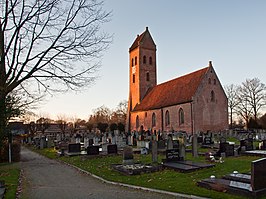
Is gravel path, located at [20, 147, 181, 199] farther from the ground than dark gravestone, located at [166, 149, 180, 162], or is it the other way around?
dark gravestone, located at [166, 149, 180, 162]

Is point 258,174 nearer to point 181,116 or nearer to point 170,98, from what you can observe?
point 181,116

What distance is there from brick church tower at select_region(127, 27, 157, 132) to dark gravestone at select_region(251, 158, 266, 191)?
44275 mm

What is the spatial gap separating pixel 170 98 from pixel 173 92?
1341 mm

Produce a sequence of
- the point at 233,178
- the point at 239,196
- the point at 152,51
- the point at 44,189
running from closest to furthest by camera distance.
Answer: the point at 239,196 < the point at 233,178 < the point at 44,189 < the point at 152,51

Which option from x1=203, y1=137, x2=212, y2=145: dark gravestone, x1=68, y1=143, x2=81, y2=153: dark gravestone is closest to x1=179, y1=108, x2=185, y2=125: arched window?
x1=203, y1=137, x2=212, y2=145: dark gravestone

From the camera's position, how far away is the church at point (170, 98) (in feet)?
122

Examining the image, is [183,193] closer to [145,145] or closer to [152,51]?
[145,145]

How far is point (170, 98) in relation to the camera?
4228 centimetres

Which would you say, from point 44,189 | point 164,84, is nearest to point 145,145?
point 44,189

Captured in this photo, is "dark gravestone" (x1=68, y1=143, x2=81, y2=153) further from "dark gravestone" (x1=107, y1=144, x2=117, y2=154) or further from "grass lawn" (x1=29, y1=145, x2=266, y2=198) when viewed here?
"grass lawn" (x1=29, y1=145, x2=266, y2=198)

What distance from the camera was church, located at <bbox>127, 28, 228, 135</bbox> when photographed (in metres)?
37.2

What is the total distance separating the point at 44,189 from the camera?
354 inches

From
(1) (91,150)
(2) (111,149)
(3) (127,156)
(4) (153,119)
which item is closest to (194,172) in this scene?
(3) (127,156)

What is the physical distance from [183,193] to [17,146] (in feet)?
47.8
